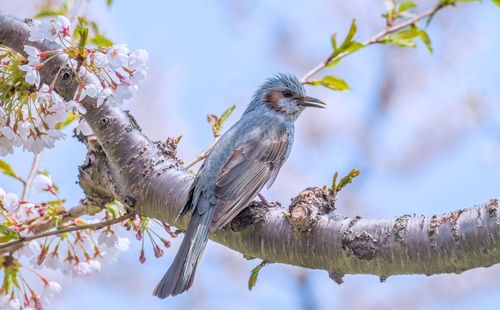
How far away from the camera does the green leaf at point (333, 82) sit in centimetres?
364

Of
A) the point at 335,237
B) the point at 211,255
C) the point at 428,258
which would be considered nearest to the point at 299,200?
the point at 335,237

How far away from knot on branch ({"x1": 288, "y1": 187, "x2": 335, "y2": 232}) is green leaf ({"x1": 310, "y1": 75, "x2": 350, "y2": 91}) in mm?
856

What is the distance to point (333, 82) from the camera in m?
3.67

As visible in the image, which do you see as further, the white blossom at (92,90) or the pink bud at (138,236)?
the pink bud at (138,236)

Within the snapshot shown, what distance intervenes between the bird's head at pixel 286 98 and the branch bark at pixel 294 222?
1.80 m

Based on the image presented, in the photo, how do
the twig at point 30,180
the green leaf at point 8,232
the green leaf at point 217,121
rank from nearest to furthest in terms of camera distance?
the green leaf at point 8,232
the twig at point 30,180
the green leaf at point 217,121

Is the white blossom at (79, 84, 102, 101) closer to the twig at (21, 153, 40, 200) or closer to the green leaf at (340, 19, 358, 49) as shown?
the twig at (21, 153, 40, 200)

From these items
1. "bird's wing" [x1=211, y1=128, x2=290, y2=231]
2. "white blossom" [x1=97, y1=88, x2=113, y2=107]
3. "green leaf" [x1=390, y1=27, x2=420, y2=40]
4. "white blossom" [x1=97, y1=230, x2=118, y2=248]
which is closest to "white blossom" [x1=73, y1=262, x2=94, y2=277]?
"white blossom" [x1=97, y1=230, x2=118, y2=248]

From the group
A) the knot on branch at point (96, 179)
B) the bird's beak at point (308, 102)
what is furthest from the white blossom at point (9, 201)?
the bird's beak at point (308, 102)

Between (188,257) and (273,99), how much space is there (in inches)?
86.3

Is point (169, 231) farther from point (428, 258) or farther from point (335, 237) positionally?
point (428, 258)

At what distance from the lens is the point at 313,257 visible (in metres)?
2.77

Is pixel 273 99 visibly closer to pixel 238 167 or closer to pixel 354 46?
pixel 238 167

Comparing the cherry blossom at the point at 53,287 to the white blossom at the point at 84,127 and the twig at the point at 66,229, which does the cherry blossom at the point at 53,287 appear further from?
the white blossom at the point at 84,127
